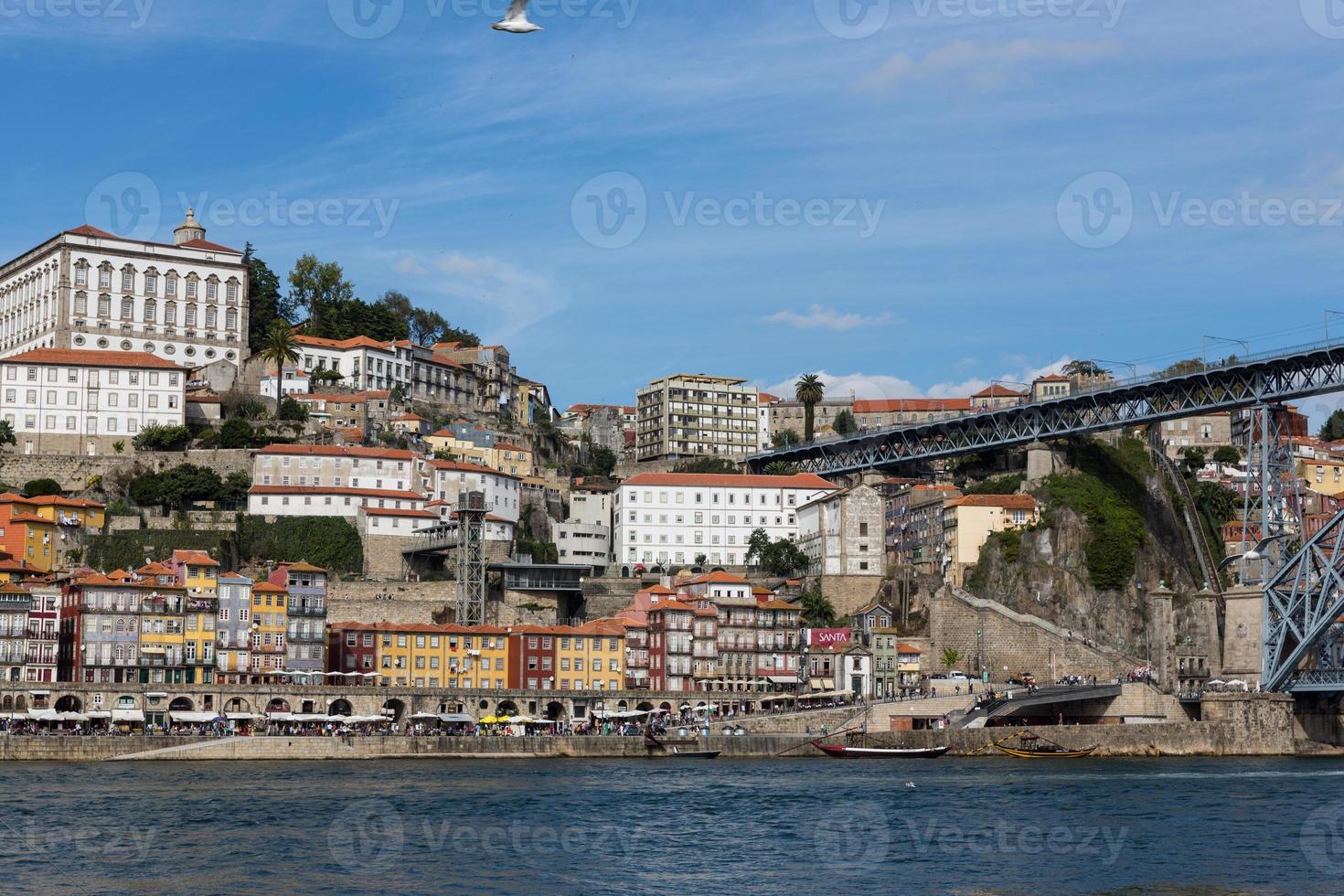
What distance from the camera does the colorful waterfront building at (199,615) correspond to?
78.2 meters

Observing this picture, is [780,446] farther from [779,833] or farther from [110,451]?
[779,833]

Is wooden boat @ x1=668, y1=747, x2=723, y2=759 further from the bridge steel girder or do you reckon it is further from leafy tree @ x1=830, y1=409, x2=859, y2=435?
leafy tree @ x1=830, y1=409, x2=859, y2=435

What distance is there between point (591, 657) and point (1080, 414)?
107 feet

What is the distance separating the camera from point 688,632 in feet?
285

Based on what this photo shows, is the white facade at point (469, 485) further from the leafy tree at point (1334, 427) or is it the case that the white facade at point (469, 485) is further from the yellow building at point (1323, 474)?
the leafy tree at point (1334, 427)

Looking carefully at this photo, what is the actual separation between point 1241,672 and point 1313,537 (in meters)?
8.08

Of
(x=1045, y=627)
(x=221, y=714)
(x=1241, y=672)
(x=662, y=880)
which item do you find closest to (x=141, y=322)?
(x=221, y=714)

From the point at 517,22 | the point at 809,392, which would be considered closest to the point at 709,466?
the point at 809,392

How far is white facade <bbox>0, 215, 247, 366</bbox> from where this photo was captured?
10938cm

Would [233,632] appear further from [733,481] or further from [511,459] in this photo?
[733,481]

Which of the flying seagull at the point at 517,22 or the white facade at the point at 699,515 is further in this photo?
the white facade at the point at 699,515

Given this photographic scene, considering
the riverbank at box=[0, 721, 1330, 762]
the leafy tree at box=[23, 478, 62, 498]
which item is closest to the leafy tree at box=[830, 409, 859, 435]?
the riverbank at box=[0, 721, 1330, 762]

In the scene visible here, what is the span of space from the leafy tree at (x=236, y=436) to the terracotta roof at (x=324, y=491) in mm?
5298

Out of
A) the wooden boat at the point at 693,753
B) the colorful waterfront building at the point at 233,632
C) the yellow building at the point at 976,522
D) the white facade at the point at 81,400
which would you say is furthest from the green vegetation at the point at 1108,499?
the white facade at the point at 81,400
